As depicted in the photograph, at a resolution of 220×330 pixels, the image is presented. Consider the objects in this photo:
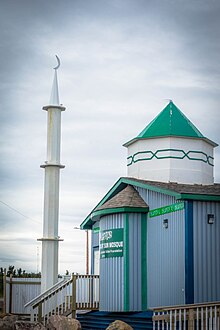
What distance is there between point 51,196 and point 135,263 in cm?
737

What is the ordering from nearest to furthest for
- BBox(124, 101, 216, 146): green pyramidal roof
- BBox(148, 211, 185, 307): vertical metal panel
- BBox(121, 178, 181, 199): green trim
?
BBox(148, 211, 185, 307): vertical metal panel < BBox(121, 178, 181, 199): green trim < BBox(124, 101, 216, 146): green pyramidal roof

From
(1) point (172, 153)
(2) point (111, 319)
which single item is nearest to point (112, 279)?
(2) point (111, 319)

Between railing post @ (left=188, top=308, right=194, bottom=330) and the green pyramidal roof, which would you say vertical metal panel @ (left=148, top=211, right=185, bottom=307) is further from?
the green pyramidal roof

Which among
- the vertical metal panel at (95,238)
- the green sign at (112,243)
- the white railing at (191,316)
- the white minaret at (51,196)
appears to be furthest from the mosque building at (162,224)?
the white railing at (191,316)

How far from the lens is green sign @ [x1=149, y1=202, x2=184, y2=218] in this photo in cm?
2011

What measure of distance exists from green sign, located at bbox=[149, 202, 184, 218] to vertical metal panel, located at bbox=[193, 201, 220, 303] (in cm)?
52

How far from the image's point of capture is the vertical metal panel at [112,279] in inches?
863

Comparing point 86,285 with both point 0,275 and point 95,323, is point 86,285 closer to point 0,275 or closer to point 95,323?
point 95,323

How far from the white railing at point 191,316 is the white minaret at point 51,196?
11.1 meters

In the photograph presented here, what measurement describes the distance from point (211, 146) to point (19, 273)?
590 inches

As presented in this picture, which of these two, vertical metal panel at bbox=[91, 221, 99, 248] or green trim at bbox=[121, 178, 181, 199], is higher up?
green trim at bbox=[121, 178, 181, 199]

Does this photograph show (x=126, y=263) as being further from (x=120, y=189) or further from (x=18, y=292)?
(x=18, y=292)

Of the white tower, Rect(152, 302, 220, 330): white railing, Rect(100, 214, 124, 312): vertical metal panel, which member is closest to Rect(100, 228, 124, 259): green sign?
Rect(100, 214, 124, 312): vertical metal panel

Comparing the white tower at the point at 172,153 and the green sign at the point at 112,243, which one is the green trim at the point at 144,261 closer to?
the green sign at the point at 112,243
